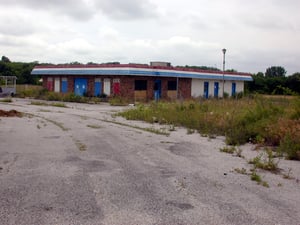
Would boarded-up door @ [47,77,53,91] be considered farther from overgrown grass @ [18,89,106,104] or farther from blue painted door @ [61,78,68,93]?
blue painted door @ [61,78,68,93]

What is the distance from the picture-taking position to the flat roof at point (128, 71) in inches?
1604

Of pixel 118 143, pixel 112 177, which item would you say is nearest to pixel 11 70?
pixel 118 143

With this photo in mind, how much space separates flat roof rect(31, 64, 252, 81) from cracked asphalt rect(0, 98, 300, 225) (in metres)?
28.1

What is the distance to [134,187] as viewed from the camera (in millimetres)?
7531

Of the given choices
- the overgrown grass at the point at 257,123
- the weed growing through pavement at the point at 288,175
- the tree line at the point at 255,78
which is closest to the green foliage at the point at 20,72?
the tree line at the point at 255,78

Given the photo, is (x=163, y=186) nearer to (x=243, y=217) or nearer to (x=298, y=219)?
(x=243, y=217)

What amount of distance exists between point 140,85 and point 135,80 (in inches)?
34.3

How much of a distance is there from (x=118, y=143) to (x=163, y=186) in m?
5.74

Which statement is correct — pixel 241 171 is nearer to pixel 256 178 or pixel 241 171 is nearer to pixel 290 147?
pixel 256 178

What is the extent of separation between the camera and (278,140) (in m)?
13.1

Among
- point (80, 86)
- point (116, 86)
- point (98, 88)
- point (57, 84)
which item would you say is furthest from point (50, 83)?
point (116, 86)

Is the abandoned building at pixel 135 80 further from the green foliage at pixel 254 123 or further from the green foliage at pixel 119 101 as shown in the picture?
the green foliage at pixel 254 123

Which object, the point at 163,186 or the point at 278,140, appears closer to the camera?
the point at 163,186

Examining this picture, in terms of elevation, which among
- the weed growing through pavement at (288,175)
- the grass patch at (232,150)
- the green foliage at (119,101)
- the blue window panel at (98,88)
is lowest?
the weed growing through pavement at (288,175)
